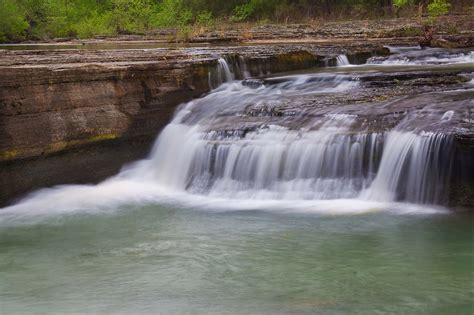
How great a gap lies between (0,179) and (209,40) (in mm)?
15471

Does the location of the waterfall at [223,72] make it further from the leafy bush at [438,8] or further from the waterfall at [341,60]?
the leafy bush at [438,8]

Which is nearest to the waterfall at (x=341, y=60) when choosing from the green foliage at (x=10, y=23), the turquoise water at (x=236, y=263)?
the turquoise water at (x=236, y=263)

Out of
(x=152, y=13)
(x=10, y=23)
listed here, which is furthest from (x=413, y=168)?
(x=152, y=13)

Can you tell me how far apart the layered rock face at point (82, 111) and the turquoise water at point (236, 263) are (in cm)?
166

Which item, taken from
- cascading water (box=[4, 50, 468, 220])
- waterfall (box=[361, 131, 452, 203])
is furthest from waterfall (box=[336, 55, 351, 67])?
waterfall (box=[361, 131, 452, 203])

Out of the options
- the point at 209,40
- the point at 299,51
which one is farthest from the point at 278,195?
the point at 209,40

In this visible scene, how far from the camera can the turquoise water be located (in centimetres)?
605

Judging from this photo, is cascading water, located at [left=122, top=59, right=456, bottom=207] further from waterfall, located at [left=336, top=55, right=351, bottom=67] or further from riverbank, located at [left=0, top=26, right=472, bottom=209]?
waterfall, located at [left=336, top=55, right=351, bottom=67]

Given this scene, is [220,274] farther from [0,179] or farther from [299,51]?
[299,51]

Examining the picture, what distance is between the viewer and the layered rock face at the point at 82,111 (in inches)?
420

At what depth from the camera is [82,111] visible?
11578 millimetres

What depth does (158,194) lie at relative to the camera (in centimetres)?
1098

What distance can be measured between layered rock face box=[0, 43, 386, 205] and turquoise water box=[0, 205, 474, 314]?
1.66 metres

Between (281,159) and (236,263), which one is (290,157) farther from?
(236,263)
